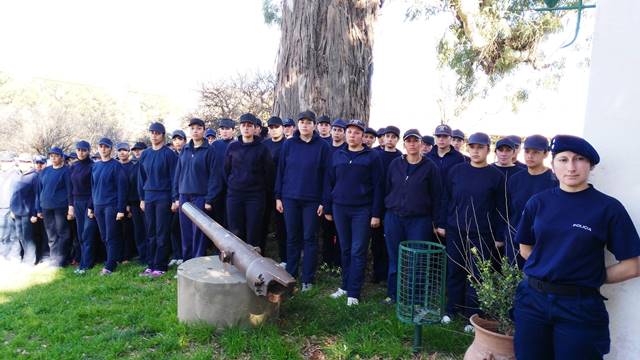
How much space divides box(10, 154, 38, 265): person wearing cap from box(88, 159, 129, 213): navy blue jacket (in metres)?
2.26

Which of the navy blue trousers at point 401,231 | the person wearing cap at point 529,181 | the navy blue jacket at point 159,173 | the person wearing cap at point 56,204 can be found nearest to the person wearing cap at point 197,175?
the navy blue jacket at point 159,173

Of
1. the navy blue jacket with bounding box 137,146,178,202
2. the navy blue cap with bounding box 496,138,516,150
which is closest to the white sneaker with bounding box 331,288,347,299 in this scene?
the navy blue cap with bounding box 496,138,516,150

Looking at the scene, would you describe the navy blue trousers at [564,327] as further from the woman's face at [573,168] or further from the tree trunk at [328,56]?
the tree trunk at [328,56]

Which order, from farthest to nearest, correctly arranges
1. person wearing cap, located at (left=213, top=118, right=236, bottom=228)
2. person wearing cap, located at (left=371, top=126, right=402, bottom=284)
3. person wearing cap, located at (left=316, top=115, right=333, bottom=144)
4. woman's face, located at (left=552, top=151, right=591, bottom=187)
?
person wearing cap, located at (left=316, top=115, right=333, bottom=144)
person wearing cap, located at (left=213, top=118, right=236, bottom=228)
person wearing cap, located at (left=371, top=126, right=402, bottom=284)
woman's face, located at (left=552, top=151, right=591, bottom=187)

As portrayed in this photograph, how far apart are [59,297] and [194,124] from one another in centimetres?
332

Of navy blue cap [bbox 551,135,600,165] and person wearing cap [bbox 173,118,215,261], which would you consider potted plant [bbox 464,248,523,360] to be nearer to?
navy blue cap [bbox 551,135,600,165]

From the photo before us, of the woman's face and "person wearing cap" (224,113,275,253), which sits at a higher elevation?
the woman's face

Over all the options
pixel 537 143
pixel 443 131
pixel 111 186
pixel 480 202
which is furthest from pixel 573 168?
pixel 111 186

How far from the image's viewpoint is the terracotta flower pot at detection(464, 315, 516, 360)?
3666 mm

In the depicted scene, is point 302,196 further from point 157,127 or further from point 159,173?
point 157,127

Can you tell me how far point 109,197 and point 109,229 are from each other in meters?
0.57

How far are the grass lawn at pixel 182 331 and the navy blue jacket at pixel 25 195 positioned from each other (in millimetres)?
2876

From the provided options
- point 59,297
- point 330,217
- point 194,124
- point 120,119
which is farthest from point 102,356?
point 120,119

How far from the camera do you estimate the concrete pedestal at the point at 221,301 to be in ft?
16.8
